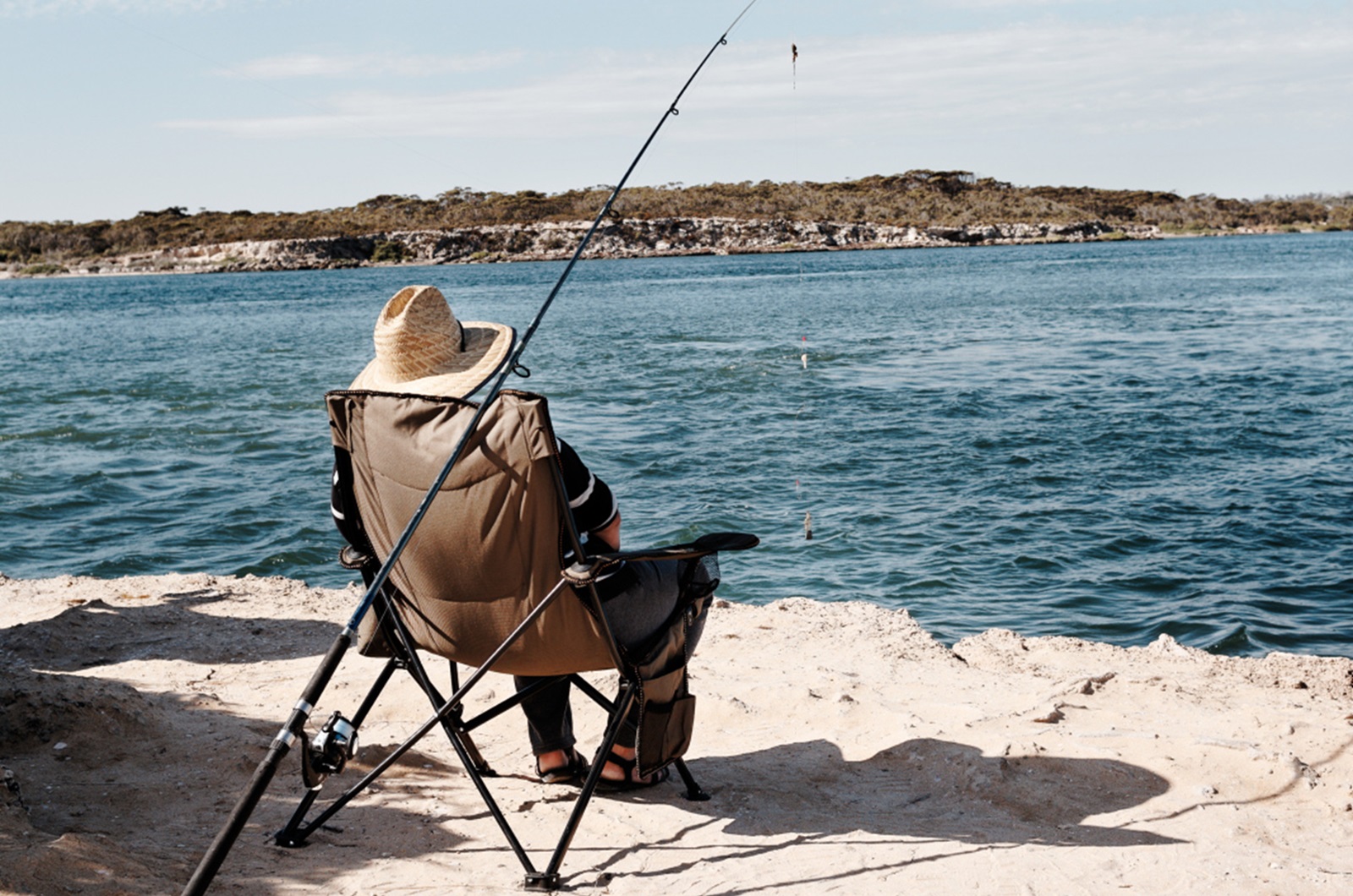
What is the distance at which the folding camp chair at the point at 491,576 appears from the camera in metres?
2.99

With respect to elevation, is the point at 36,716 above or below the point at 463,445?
below

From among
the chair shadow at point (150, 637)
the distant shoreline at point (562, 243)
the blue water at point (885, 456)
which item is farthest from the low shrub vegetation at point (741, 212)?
the chair shadow at point (150, 637)

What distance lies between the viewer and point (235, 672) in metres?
5.33

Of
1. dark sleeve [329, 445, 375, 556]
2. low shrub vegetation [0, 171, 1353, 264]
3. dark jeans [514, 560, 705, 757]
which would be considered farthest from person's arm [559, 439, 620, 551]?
low shrub vegetation [0, 171, 1353, 264]

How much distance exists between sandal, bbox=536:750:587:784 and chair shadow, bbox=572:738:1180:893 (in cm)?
20

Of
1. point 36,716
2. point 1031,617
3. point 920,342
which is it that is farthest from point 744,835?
point 920,342

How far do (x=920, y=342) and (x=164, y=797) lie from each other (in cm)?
2116

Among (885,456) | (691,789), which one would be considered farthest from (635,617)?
(885,456)

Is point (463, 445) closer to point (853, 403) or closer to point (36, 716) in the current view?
point (36, 716)

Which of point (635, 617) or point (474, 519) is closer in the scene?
point (474, 519)

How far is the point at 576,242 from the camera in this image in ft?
314

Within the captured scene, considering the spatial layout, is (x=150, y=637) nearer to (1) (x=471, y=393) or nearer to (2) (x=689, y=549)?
(1) (x=471, y=393)

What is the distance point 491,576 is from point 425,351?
0.71m

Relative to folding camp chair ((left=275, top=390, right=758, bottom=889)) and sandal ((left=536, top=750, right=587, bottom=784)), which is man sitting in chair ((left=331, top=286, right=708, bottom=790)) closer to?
folding camp chair ((left=275, top=390, right=758, bottom=889))
